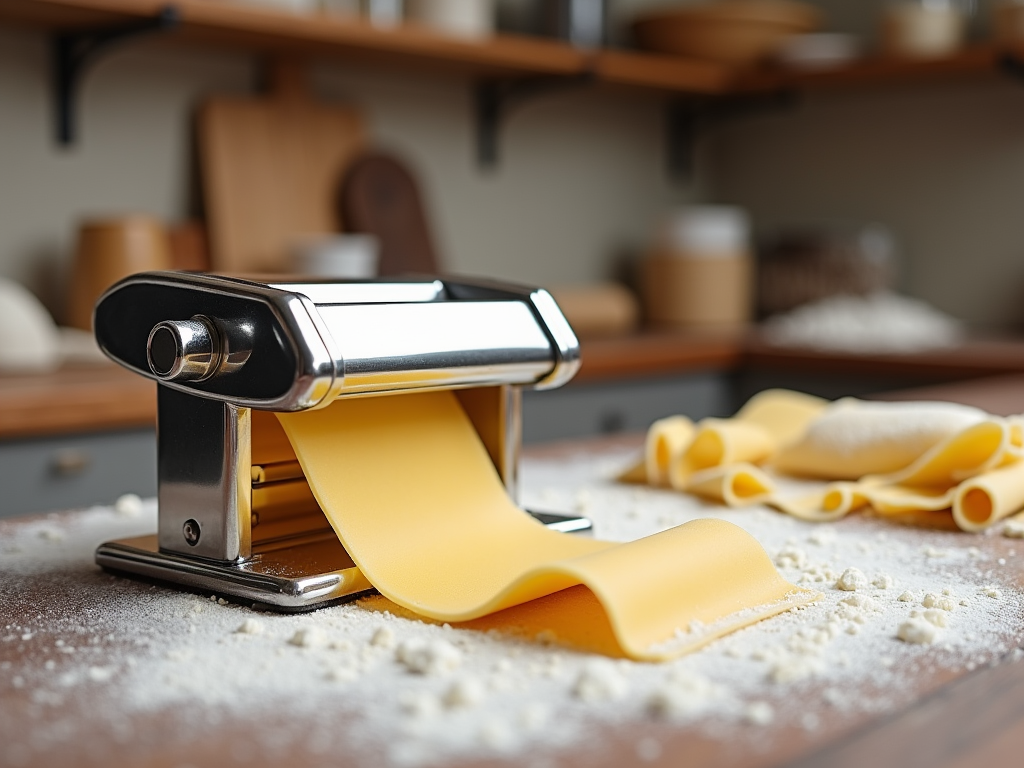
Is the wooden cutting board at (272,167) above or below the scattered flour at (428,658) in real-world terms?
above

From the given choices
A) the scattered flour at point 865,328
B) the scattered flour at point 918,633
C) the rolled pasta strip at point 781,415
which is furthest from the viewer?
the scattered flour at point 865,328

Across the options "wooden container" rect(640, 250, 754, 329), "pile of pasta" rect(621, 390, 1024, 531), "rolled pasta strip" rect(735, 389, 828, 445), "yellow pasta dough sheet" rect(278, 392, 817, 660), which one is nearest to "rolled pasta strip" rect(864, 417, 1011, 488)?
"pile of pasta" rect(621, 390, 1024, 531)

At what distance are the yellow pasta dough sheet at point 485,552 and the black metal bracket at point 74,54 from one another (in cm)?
151

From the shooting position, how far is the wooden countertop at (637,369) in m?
1.70

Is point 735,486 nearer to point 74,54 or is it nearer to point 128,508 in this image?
point 128,508

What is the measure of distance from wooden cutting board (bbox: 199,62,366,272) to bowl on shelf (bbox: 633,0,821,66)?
3.10ft

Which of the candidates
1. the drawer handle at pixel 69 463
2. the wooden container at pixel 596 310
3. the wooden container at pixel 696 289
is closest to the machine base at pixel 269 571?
the drawer handle at pixel 69 463

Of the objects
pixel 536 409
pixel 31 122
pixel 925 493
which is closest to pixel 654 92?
pixel 536 409

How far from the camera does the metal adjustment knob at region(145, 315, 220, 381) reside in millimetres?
703

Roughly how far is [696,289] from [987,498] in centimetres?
231

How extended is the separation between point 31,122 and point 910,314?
2000 millimetres

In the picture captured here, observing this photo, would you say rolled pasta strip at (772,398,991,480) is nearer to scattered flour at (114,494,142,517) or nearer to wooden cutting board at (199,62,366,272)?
scattered flour at (114,494,142,517)

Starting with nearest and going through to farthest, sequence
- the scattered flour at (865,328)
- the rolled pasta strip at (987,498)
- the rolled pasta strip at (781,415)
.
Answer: the rolled pasta strip at (987,498) → the rolled pasta strip at (781,415) → the scattered flour at (865,328)

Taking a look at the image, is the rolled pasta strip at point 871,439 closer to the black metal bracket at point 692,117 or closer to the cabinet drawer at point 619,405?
the cabinet drawer at point 619,405
